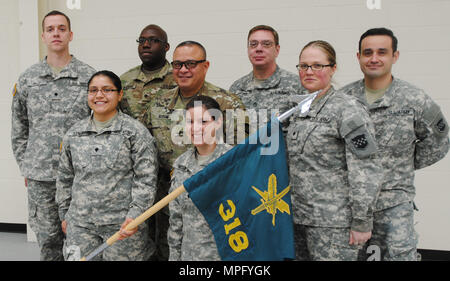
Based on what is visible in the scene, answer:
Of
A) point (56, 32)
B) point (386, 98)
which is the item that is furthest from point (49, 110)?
point (386, 98)

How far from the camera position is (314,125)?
196 cm

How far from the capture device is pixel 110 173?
7.21 feet

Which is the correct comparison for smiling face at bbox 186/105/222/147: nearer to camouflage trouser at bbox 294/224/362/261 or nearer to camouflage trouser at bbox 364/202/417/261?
camouflage trouser at bbox 294/224/362/261

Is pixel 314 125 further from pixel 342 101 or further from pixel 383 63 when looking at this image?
pixel 383 63

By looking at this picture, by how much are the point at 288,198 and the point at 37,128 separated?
70.4 inches

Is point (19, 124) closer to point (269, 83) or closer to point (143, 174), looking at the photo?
point (143, 174)

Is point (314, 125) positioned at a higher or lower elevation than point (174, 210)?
higher

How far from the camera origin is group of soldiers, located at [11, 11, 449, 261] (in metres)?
2.17

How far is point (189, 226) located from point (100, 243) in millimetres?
624

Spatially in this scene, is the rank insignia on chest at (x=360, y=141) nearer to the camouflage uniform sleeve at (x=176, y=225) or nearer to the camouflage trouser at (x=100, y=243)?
the camouflage uniform sleeve at (x=176, y=225)

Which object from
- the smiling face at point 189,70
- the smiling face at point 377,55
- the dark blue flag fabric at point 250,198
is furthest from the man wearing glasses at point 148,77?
the smiling face at point 377,55

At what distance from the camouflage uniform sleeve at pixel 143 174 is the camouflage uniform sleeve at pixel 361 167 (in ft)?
3.41
